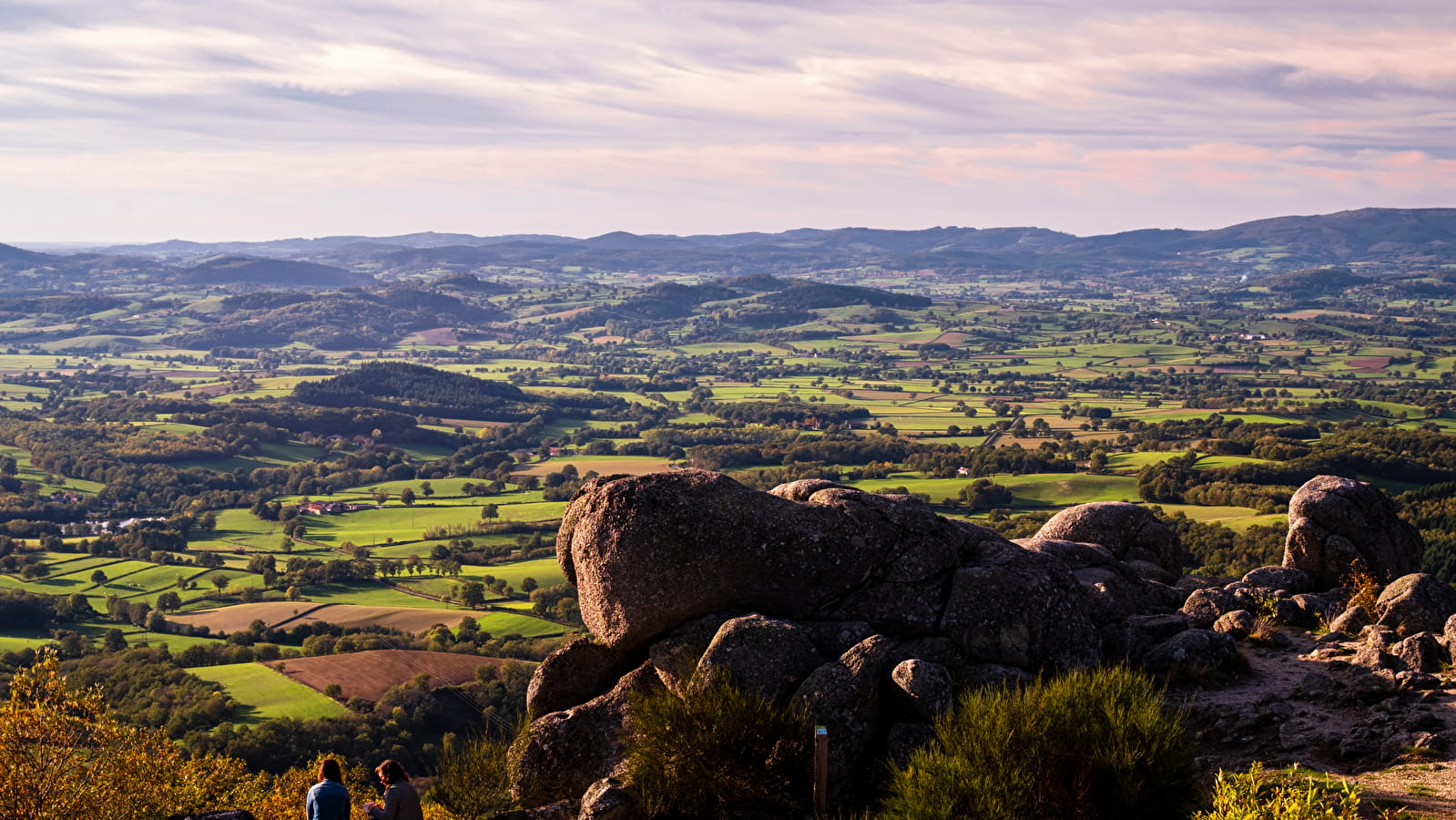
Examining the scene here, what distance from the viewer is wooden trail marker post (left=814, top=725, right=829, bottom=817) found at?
59.8 ft

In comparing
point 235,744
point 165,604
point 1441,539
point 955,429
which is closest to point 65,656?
point 165,604

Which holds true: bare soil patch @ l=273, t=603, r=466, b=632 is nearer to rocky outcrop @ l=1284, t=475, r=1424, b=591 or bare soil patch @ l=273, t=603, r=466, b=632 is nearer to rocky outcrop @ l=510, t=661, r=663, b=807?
rocky outcrop @ l=510, t=661, r=663, b=807

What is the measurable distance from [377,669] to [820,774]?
75.2 m

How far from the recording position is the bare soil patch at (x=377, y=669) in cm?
8088

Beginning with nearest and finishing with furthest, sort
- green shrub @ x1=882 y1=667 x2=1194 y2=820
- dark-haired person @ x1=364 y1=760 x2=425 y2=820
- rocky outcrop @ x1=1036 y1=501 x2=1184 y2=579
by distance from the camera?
green shrub @ x1=882 y1=667 x2=1194 y2=820 < dark-haired person @ x1=364 y1=760 x2=425 y2=820 < rocky outcrop @ x1=1036 y1=501 x2=1184 y2=579

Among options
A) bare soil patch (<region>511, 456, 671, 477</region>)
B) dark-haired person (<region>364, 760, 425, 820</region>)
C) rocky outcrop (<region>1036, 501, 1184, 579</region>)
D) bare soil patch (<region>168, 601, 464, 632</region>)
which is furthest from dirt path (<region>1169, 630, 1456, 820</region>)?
bare soil patch (<region>511, 456, 671, 477</region>)

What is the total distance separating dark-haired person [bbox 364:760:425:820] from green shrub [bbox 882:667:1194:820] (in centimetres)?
852

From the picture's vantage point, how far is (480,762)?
24.1m

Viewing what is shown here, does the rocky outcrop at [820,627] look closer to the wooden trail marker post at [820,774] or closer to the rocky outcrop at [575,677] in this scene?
the rocky outcrop at [575,677]

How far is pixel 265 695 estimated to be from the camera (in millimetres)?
80188

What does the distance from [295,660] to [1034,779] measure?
283 ft

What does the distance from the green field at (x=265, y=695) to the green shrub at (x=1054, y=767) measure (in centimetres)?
6888

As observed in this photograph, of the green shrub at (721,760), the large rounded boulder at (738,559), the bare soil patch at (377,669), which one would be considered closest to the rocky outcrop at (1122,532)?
the large rounded boulder at (738,559)

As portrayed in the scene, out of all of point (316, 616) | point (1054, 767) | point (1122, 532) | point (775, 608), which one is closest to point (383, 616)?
point (316, 616)
